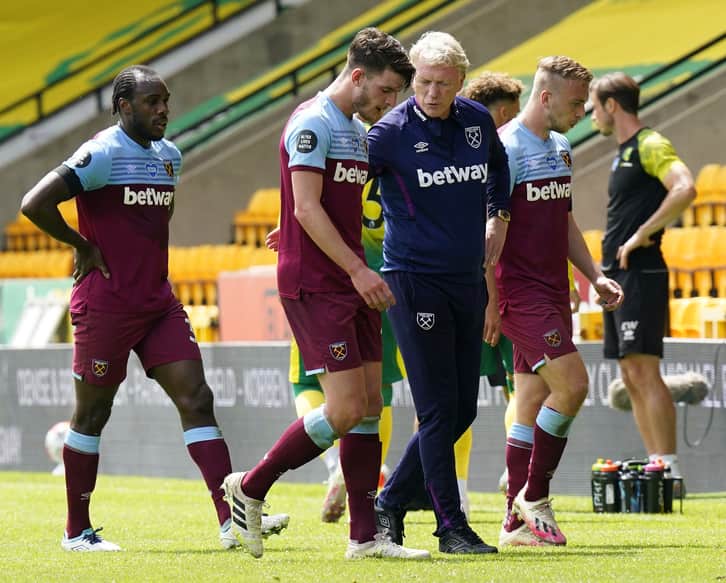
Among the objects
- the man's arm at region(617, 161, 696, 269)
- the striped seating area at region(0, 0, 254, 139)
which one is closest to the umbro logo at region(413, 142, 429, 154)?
the man's arm at region(617, 161, 696, 269)

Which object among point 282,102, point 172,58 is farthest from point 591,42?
point 172,58

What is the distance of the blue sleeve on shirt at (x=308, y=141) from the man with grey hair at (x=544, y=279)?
3.38ft

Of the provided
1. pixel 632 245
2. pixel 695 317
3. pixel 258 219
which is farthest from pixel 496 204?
pixel 258 219

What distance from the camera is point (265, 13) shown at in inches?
907

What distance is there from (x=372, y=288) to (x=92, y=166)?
1.48m

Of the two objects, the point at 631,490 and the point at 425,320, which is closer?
the point at 425,320

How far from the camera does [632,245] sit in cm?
884

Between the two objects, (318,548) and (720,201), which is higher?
(720,201)

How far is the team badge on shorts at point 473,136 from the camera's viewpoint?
5.95 meters

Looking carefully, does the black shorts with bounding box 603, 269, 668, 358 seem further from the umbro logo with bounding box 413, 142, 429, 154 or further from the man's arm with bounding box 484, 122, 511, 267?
the umbro logo with bounding box 413, 142, 429, 154

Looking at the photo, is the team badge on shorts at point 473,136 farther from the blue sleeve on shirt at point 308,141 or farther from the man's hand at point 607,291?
the man's hand at point 607,291

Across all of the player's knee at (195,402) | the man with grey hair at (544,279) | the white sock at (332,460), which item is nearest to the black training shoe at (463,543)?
the man with grey hair at (544,279)

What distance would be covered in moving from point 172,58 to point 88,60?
276 cm

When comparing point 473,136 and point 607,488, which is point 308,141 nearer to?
point 473,136
